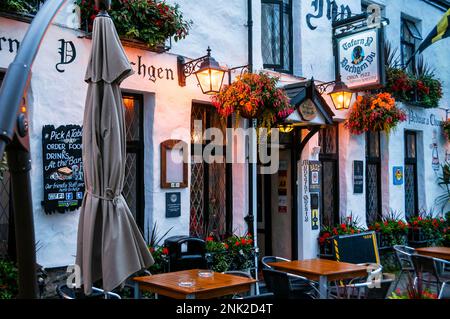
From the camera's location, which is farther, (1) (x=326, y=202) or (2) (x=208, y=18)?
(1) (x=326, y=202)

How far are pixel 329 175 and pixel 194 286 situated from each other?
5927mm

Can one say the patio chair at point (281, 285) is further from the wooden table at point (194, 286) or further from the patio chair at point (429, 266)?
the patio chair at point (429, 266)

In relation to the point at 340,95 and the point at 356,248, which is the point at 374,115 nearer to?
the point at 340,95

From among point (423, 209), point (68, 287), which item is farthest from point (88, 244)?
point (423, 209)

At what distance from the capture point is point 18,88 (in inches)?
103

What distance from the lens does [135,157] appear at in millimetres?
7441

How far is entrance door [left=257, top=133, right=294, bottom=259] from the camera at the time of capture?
9750mm

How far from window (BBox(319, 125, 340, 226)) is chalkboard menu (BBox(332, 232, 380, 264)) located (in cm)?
114

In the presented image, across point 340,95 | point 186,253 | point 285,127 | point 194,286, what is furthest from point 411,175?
point 194,286

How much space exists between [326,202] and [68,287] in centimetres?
629

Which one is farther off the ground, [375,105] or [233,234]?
[375,105]

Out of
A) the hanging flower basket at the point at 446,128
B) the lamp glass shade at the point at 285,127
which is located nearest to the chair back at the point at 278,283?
the lamp glass shade at the point at 285,127

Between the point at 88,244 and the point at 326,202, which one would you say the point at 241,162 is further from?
the point at 88,244

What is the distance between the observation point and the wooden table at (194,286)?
16.7 ft
